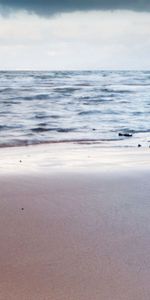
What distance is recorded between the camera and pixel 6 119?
11508mm

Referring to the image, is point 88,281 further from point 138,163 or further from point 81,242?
point 138,163

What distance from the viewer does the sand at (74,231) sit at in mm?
2506

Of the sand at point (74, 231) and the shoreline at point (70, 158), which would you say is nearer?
the sand at point (74, 231)

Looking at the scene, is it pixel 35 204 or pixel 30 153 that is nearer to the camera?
pixel 35 204

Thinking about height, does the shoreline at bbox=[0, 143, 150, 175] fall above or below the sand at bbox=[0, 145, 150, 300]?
above

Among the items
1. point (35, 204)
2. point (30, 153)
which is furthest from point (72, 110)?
point (35, 204)

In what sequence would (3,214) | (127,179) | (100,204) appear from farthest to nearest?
1. (127,179)
2. (100,204)
3. (3,214)

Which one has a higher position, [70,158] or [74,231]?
[70,158]

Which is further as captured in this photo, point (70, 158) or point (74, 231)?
point (70, 158)

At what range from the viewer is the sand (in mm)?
2506

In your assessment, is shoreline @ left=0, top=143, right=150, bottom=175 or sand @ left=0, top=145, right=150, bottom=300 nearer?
sand @ left=0, top=145, right=150, bottom=300

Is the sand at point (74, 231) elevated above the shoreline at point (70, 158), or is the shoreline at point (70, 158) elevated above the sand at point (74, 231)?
the shoreline at point (70, 158)

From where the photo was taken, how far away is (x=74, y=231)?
3271mm

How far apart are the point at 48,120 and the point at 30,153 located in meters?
4.85
